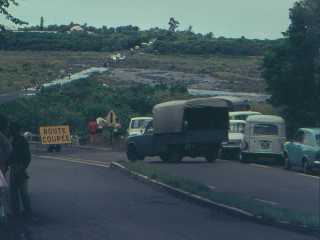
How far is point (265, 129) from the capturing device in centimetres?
3991

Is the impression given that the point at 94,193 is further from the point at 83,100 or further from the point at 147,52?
the point at 147,52

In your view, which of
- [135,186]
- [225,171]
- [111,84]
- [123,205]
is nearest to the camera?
[123,205]

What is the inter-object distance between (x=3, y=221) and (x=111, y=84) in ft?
222

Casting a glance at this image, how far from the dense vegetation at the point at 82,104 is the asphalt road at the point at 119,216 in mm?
30904

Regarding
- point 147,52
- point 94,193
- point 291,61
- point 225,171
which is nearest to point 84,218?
point 94,193

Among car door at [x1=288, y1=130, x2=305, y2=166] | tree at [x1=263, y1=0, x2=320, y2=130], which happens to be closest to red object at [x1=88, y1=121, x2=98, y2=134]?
tree at [x1=263, y1=0, x2=320, y2=130]

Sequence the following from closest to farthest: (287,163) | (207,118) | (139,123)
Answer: (287,163), (207,118), (139,123)

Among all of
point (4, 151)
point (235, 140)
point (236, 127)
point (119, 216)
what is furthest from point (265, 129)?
point (4, 151)

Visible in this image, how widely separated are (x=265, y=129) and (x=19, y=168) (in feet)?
71.3

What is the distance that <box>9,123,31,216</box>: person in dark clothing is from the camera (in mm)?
19281

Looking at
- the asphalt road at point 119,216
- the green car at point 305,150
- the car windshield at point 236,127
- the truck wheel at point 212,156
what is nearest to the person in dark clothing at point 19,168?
the asphalt road at point 119,216

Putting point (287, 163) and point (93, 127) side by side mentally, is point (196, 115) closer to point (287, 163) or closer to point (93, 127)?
point (287, 163)

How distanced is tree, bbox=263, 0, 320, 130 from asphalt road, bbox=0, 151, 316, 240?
56.9ft

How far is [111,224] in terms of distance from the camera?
58.6 feet
